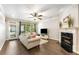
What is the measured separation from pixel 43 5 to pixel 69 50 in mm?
1046

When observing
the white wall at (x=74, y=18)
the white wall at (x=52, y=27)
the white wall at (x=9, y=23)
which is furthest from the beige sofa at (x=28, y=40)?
the white wall at (x=74, y=18)

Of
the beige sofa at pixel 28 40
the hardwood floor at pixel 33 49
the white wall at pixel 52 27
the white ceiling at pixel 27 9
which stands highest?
the white ceiling at pixel 27 9

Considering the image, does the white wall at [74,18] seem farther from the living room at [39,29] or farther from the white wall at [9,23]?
the white wall at [9,23]

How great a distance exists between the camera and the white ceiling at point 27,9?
1879mm

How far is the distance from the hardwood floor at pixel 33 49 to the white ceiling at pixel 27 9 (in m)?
0.57

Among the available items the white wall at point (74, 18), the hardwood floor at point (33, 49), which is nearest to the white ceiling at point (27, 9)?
the white wall at point (74, 18)

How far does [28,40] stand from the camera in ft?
6.45

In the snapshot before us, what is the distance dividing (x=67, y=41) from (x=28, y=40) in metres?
0.81

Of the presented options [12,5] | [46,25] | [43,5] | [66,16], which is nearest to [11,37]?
[12,5]

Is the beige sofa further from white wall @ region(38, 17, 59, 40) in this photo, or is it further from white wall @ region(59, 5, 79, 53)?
white wall @ region(59, 5, 79, 53)

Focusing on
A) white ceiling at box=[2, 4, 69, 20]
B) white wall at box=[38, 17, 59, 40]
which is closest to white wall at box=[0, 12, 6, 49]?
white ceiling at box=[2, 4, 69, 20]

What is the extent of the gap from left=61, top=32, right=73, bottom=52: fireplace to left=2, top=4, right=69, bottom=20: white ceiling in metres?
0.49

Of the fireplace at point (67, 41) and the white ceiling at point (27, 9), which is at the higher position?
the white ceiling at point (27, 9)

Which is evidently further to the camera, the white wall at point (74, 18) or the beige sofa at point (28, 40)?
the beige sofa at point (28, 40)
